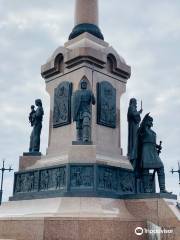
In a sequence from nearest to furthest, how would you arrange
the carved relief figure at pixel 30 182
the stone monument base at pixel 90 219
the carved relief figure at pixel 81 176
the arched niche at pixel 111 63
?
1. the stone monument base at pixel 90 219
2. the carved relief figure at pixel 81 176
3. the carved relief figure at pixel 30 182
4. the arched niche at pixel 111 63

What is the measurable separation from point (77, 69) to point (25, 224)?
5.80 meters

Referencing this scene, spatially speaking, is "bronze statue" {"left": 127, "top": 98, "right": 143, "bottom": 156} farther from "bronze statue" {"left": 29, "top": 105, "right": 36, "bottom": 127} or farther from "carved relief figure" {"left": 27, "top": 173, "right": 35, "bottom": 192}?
"bronze statue" {"left": 29, "top": 105, "right": 36, "bottom": 127}

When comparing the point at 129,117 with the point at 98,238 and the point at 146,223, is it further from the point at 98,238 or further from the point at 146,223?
the point at 98,238

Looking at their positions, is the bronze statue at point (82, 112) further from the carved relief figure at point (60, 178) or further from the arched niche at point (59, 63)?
the arched niche at point (59, 63)

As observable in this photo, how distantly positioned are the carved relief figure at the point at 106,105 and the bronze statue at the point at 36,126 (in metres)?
2.63

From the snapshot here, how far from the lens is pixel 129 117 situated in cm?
1376

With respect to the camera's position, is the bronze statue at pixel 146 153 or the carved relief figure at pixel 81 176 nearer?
the carved relief figure at pixel 81 176

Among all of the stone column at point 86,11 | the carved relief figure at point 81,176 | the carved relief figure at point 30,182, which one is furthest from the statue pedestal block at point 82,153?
the stone column at point 86,11

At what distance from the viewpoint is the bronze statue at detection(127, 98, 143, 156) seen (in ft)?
44.6

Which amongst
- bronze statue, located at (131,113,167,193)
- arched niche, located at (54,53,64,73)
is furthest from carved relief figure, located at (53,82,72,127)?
bronze statue, located at (131,113,167,193)

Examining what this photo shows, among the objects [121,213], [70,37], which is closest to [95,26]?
[70,37]

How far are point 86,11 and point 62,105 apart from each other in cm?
426

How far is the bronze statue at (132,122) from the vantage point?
535 inches

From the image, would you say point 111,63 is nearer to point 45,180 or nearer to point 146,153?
point 146,153
